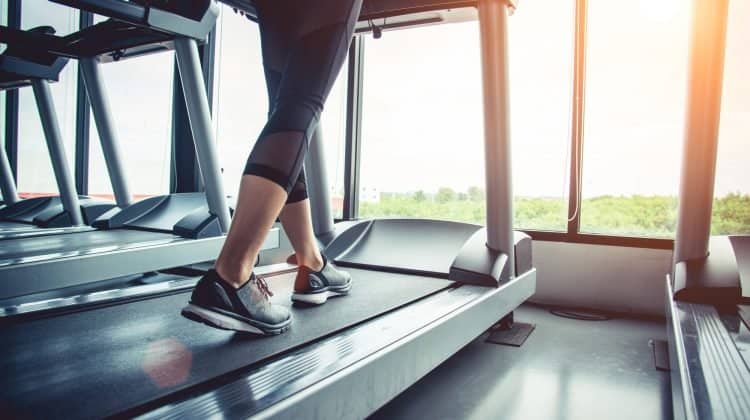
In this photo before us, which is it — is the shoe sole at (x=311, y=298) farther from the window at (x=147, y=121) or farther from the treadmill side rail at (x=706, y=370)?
the window at (x=147, y=121)

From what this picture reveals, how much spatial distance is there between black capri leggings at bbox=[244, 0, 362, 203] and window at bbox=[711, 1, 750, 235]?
186 centimetres

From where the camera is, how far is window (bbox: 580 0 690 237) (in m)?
2.26

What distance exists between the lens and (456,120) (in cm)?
286

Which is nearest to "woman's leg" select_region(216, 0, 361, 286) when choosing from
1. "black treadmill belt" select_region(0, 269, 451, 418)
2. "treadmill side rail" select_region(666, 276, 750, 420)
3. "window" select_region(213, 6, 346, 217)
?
"black treadmill belt" select_region(0, 269, 451, 418)

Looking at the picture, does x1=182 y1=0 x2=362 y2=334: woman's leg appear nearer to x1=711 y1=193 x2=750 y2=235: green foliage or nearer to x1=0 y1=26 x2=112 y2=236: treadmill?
x1=711 y1=193 x2=750 y2=235: green foliage

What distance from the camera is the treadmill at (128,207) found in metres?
1.89

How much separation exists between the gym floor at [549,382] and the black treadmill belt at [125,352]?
27cm

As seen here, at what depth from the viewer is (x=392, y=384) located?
101 centimetres

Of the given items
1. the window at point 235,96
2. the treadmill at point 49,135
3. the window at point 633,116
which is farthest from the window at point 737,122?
the treadmill at point 49,135

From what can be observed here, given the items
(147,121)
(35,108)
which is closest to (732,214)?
(147,121)

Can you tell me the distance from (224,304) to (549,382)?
38.9 inches

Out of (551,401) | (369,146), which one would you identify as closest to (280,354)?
(551,401)

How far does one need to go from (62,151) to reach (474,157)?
282cm

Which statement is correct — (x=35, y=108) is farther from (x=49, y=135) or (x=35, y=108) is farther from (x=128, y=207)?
(x=128, y=207)
